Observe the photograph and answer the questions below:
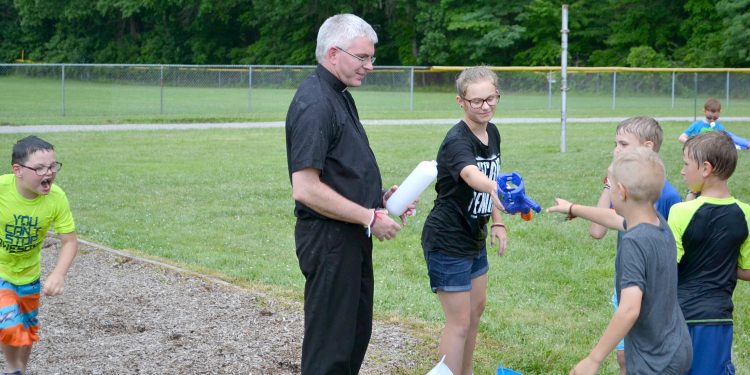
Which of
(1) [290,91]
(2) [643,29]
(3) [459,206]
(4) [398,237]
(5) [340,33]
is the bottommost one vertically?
(4) [398,237]

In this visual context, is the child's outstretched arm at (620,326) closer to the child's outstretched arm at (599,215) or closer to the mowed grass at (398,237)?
the child's outstretched arm at (599,215)

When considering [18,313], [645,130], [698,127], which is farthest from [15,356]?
[698,127]

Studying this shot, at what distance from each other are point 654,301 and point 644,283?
0.37 feet

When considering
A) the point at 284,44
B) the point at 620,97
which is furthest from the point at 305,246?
the point at 284,44

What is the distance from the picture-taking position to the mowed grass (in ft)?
21.8

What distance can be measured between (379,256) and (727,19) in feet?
127

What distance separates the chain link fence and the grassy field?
0.12 ft

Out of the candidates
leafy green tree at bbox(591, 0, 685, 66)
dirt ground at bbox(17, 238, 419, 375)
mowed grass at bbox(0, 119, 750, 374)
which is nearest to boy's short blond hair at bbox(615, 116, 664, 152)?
mowed grass at bbox(0, 119, 750, 374)

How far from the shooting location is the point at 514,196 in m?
4.14

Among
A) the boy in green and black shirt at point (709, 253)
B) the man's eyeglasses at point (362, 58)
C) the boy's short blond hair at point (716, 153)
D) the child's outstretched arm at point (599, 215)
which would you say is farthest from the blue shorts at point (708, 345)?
the man's eyeglasses at point (362, 58)

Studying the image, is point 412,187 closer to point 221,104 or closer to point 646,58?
point 221,104

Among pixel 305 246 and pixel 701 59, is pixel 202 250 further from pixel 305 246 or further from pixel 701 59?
pixel 701 59

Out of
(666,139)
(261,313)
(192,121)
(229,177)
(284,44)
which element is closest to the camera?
(261,313)

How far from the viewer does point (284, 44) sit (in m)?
59.0
